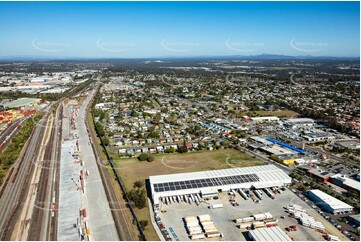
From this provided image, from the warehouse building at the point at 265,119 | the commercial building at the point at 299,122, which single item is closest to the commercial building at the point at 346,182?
the commercial building at the point at 299,122

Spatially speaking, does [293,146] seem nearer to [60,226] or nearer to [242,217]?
[242,217]

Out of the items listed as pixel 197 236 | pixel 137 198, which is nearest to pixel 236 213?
pixel 197 236

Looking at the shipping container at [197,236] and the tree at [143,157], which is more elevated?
the tree at [143,157]

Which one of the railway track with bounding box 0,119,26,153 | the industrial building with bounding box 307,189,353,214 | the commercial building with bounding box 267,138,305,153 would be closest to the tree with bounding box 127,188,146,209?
the industrial building with bounding box 307,189,353,214

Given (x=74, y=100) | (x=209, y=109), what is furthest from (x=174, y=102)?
(x=74, y=100)

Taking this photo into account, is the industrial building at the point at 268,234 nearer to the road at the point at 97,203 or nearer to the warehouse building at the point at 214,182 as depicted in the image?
the warehouse building at the point at 214,182

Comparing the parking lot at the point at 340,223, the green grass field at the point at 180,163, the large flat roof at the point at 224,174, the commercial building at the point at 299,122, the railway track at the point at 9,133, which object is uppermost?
the large flat roof at the point at 224,174
